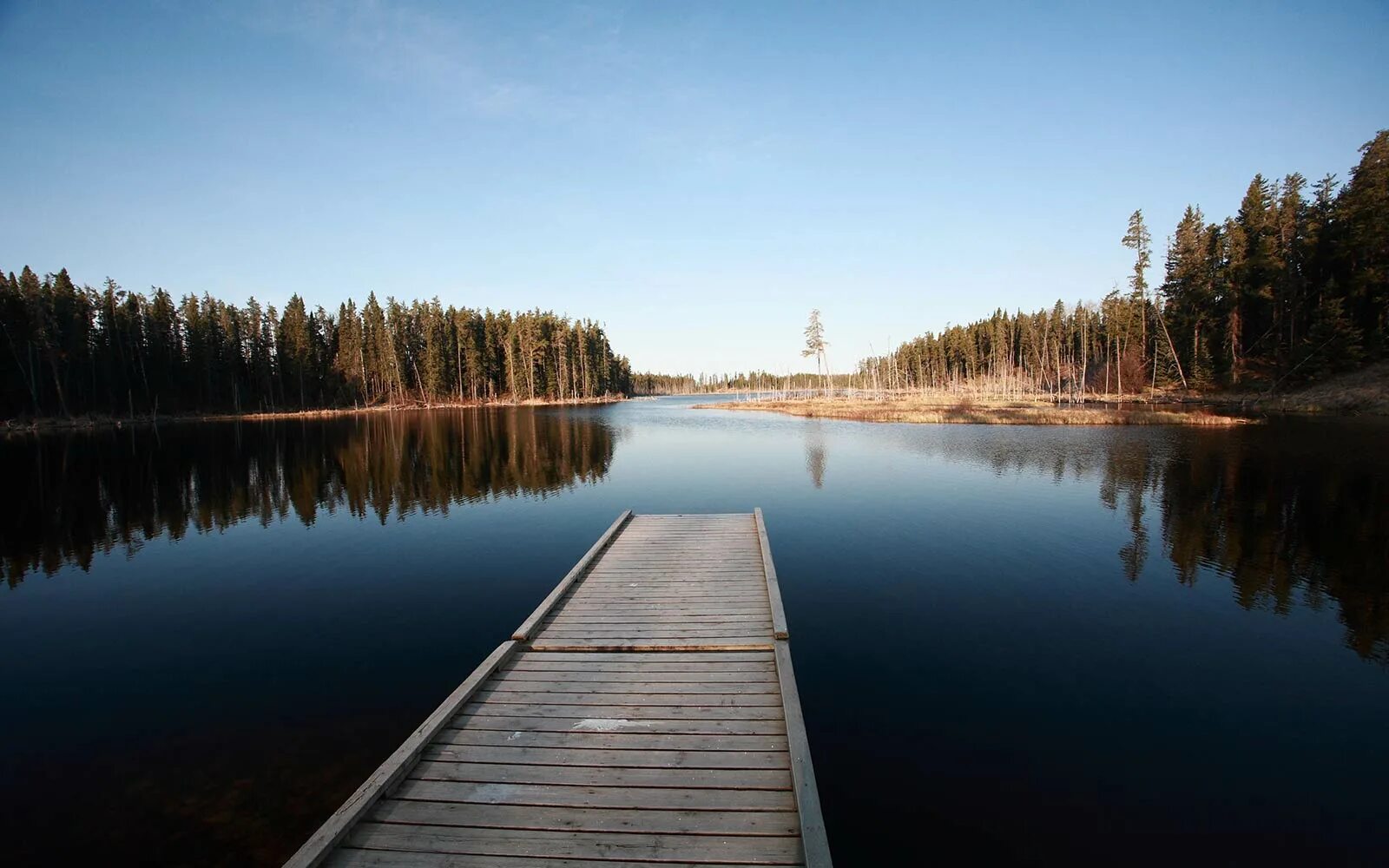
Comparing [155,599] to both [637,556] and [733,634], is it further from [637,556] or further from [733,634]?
[733,634]

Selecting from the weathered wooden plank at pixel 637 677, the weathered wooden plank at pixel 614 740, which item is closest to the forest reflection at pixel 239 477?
the weathered wooden plank at pixel 637 677

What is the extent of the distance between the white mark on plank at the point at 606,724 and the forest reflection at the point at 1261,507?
11512 mm

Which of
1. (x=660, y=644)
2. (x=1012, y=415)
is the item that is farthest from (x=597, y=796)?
(x=1012, y=415)

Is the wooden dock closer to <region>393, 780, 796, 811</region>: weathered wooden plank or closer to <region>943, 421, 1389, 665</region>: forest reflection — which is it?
<region>393, 780, 796, 811</region>: weathered wooden plank

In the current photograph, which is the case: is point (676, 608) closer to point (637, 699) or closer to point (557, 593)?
point (557, 593)

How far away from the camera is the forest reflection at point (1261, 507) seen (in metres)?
11.6

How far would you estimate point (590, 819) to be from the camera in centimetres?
479

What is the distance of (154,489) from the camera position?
77.9 feet

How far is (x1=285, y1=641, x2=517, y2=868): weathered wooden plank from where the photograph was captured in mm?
4266

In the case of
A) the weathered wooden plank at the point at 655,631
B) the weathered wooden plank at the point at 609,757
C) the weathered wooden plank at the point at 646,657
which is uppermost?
the weathered wooden plank at the point at 655,631

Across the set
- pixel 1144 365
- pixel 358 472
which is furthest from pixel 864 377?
pixel 358 472

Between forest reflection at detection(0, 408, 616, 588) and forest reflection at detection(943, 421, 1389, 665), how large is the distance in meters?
20.2

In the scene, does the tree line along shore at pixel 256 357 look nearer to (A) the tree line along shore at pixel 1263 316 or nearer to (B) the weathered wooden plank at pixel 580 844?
(A) the tree line along shore at pixel 1263 316

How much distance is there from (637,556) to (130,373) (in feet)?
272
